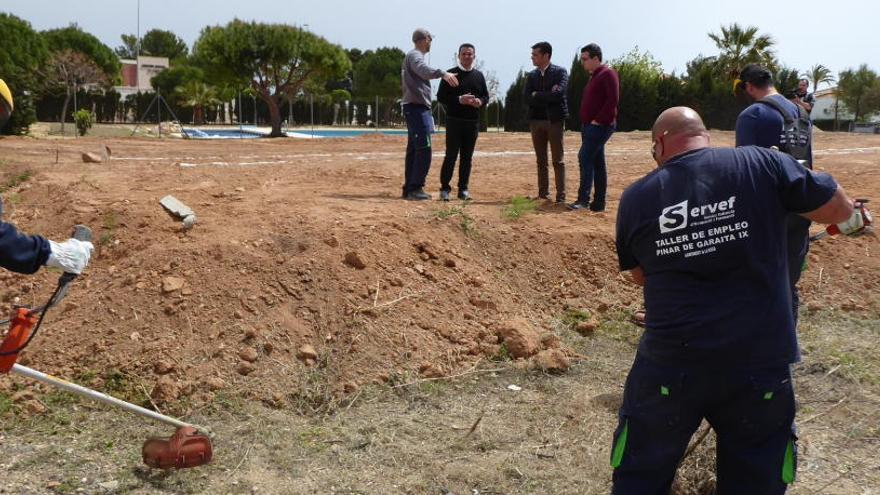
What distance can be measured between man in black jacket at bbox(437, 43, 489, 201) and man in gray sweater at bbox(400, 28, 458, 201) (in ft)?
0.49

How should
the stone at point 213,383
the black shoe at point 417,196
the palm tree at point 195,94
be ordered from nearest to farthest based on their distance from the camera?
1. the stone at point 213,383
2. the black shoe at point 417,196
3. the palm tree at point 195,94

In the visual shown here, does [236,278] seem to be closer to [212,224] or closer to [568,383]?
[212,224]

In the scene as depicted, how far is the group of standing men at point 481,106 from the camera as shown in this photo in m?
6.92

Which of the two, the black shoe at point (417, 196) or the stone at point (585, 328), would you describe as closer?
the stone at point (585, 328)

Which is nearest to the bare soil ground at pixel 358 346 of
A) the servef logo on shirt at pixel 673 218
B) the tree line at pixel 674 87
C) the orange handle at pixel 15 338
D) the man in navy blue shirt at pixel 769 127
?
the orange handle at pixel 15 338

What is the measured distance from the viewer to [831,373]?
5141 millimetres

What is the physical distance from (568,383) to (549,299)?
3.94 feet

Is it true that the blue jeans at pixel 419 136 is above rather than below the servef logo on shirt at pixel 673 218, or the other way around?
above

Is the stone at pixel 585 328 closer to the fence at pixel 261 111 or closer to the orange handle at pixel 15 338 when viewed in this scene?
the orange handle at pixel 15 338

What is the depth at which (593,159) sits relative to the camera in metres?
7.04

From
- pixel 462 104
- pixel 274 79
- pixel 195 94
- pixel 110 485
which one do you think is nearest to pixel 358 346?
pixel 110 485

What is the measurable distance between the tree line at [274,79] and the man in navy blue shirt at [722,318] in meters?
14.2

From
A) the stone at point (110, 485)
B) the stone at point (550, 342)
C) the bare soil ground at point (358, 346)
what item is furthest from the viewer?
the stone at point (550, 342)

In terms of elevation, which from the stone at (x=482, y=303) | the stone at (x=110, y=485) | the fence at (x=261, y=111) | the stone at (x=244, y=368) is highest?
the fence at (x=261, y=111)
